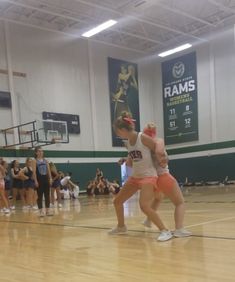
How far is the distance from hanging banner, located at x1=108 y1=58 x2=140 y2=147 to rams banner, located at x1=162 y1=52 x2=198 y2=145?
70.8 inches

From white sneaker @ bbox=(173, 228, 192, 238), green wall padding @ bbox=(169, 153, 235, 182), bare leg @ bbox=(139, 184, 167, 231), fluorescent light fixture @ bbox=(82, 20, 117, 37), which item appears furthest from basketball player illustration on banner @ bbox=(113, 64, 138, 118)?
white sneaker @ bbox=(173, 228, 192, 238)

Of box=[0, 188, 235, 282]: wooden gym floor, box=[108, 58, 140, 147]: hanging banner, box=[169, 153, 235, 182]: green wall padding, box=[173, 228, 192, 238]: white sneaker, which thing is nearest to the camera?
box=[0, 188, 235, 282]: wooden gym floor

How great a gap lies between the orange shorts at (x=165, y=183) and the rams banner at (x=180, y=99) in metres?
17.9

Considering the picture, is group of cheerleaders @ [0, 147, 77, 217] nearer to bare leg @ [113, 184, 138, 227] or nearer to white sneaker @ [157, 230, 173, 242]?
bare leg @ [113, 184, 138, 227]

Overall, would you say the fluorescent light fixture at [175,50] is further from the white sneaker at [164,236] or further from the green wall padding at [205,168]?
the white sneaker at [164,236]

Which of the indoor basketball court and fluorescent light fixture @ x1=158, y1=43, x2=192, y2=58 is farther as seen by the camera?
fluorescent light fixture @ x1=158, y1=43, x2=192, y2=58

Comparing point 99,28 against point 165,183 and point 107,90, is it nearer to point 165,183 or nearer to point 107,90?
point 107,90

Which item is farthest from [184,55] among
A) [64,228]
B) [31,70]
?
[64,228]

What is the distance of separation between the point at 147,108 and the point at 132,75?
220cm

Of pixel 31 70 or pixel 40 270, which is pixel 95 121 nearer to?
pixel 31 70

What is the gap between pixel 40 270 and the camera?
3.13 m

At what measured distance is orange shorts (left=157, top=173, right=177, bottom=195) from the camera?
14.6 feet

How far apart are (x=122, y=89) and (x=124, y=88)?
186 millimetres

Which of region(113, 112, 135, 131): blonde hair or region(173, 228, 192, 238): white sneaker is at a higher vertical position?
region(113, 112, 135, 131): blonde hair
